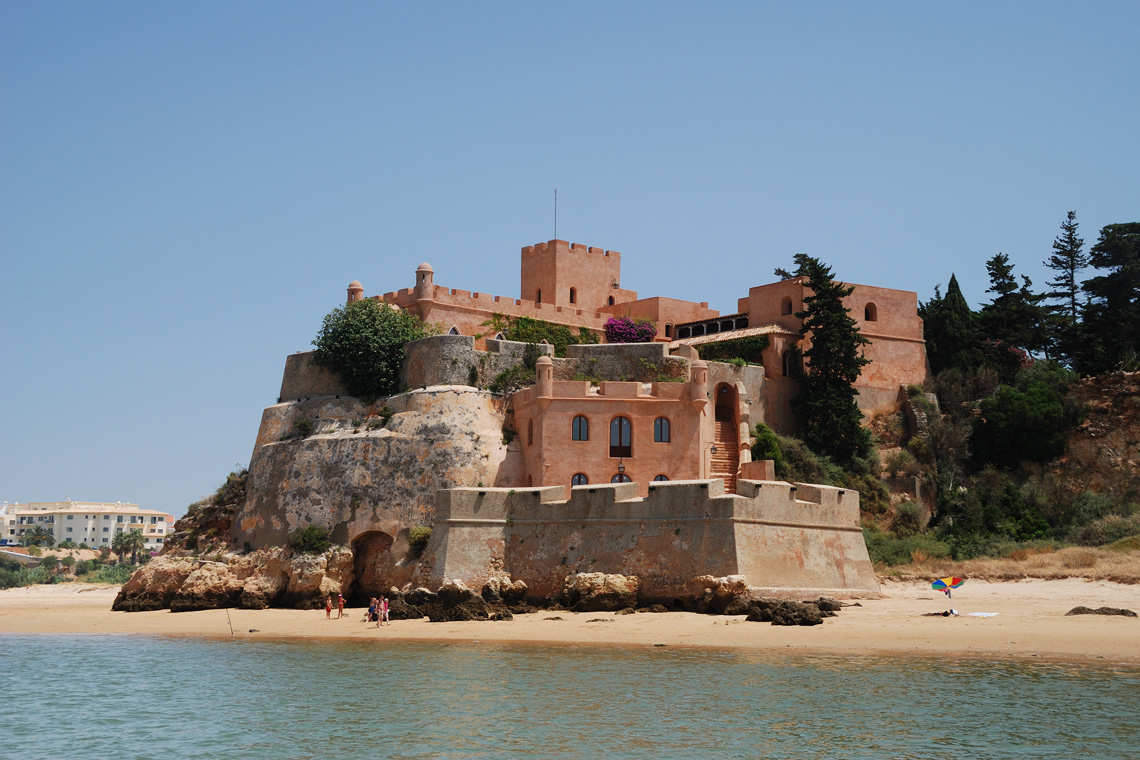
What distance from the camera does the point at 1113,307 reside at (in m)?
46.1

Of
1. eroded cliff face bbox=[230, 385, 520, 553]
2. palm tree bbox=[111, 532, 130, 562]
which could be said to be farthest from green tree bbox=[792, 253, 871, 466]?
palm tree bbox=[111, 532, 130, 562]

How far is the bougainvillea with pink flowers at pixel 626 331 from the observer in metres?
46.8

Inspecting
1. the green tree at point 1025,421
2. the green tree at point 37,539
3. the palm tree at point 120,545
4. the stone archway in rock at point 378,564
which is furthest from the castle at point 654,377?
the green tree at point 37,539

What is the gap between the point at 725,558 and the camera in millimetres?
28297

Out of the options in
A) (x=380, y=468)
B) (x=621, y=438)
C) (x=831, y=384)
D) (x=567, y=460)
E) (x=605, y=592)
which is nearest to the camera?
(x=605, y=592)

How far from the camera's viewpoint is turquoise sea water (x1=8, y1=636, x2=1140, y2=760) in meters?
16.6

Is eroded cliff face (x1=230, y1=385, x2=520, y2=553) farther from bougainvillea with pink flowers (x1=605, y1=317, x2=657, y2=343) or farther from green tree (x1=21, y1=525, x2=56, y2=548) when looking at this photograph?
green tree (x1=21, y1=525, x2=56, y2=548)

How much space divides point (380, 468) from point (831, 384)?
56.9 ft

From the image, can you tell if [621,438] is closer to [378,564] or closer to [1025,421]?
[378,564]

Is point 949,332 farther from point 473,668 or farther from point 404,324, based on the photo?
point 473,668

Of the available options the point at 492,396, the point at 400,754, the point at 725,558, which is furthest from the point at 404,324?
the point at 400,754

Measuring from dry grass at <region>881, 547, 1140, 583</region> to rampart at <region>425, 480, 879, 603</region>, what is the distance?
4.70 m

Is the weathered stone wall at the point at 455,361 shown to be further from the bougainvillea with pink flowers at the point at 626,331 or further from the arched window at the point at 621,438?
the bougainvillea with pink flowers at the point at 626,331

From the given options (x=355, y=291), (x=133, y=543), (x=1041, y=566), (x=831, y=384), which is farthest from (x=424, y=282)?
(x=133, y=543)
